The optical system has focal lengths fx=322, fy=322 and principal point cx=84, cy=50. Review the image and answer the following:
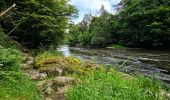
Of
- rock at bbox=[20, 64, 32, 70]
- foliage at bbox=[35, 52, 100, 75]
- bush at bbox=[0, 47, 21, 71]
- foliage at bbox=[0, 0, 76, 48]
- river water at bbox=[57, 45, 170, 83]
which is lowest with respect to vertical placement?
river water at bbox=[57, 45, 170, 83]

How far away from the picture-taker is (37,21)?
23656 millimetres

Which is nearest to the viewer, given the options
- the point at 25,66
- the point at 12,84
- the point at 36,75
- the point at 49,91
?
the point at 12,84

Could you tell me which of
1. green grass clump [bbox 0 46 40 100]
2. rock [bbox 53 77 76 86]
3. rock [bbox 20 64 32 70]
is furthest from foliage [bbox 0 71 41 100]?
rock [bbox 20 64 32 70]

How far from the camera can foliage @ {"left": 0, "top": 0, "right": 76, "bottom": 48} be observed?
22.5 meters

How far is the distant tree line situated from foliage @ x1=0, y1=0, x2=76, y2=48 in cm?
1651

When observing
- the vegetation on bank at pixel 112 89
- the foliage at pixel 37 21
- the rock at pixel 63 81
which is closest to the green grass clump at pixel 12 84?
the rock at pixel 63 81

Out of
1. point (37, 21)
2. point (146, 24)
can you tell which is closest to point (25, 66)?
point (37, 21)

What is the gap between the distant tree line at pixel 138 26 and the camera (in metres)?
54.2

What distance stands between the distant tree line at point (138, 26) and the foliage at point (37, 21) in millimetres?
16515

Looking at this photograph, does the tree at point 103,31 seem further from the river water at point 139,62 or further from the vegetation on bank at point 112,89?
the vegetation on bank at point 112,89

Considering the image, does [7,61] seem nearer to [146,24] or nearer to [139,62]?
[139,62]

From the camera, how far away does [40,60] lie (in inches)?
668

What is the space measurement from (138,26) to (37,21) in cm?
4026

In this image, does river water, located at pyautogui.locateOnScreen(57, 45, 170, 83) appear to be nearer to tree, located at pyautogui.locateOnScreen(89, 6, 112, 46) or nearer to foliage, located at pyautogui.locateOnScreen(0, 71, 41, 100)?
foliage, located at pyautogui.locateOnScreen(0, 71, 41, 100)
